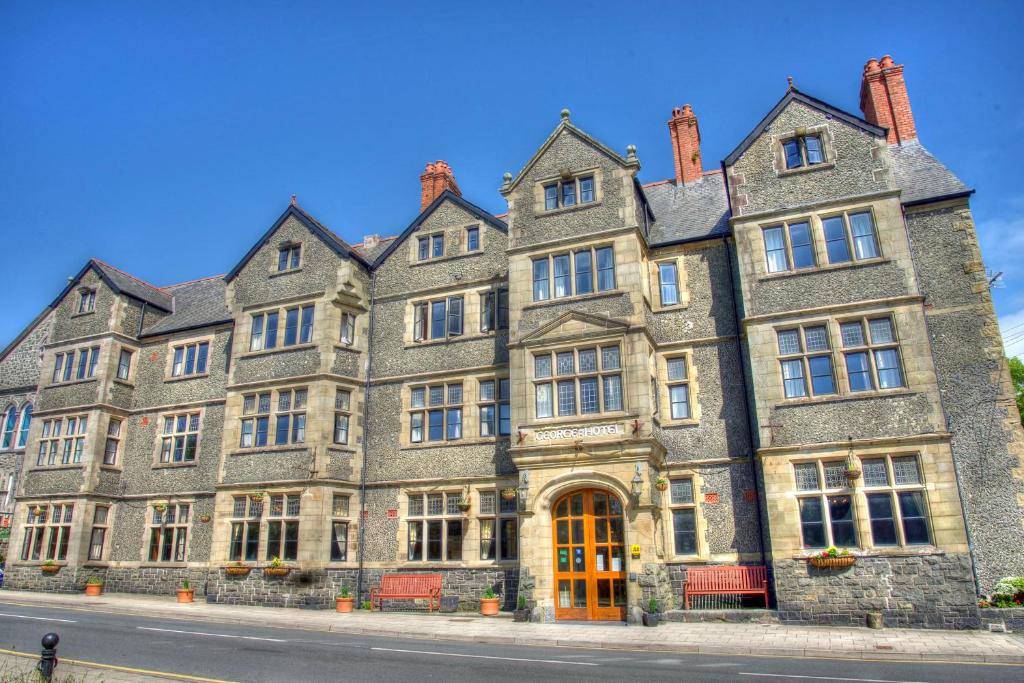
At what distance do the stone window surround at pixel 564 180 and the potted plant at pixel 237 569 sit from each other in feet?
45.5

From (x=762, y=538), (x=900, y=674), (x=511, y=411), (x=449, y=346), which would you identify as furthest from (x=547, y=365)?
(x=900, y=674)

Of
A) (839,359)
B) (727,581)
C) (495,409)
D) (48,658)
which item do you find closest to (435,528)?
(495,409)

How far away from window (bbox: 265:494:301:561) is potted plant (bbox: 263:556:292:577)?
0.27 meters

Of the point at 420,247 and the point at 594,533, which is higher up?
the point at 420,247

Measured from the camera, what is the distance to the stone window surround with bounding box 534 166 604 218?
21531 mm

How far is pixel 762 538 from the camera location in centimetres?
1844

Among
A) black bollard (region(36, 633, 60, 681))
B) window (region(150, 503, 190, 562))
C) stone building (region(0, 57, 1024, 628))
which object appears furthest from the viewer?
window (region(150, 503, 190, 562))

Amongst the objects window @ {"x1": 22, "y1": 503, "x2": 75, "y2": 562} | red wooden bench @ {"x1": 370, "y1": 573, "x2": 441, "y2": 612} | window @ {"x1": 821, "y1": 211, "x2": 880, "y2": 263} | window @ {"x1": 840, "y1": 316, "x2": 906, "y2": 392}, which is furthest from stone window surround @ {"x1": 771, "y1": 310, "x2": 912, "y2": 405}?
window @ {"x1": 22, "y1": 503, "x2": 75, "y2": 562}

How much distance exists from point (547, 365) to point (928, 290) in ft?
33.1

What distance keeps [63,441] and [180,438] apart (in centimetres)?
Result: 476

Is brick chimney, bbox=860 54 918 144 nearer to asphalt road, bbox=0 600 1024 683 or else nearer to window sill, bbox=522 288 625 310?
window sill, bbox=522 288 625 310

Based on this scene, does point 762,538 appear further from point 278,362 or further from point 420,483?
point 278,362

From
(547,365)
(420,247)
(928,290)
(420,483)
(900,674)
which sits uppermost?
(420,247)

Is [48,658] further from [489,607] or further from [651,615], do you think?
[651,615]
